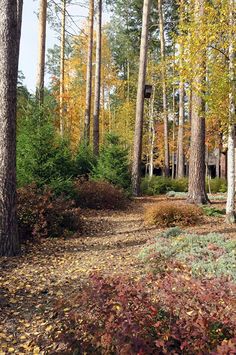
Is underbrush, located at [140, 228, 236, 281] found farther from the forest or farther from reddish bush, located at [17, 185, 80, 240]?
reddish bush, located at [17, 185, 80, 240]

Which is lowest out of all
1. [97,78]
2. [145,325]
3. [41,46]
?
[145,325]

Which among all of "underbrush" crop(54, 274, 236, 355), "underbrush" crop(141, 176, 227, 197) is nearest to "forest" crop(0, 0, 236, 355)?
"underbrush" crop(54, 274, 236, 355)

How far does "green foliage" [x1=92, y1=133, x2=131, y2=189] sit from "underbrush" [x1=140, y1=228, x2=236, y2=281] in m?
6.76

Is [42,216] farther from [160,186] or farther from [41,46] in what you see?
[160,186]

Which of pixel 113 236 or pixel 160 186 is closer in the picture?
pixel 113 236

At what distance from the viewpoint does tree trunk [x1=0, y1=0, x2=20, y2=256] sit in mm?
5273

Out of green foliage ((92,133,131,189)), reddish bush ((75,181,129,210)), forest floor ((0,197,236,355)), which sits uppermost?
green foliage ((92,133,131,189))

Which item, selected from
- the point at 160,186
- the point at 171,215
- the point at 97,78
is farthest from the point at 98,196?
the point at 97,78

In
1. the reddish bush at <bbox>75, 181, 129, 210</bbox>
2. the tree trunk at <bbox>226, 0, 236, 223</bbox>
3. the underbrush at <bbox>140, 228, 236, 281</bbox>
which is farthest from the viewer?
the reddish bush at <bbox>75, 181, 129, 210</bbox>

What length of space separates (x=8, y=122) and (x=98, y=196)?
5.26m

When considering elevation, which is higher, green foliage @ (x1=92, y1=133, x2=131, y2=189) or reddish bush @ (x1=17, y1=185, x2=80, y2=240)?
green foliage @ (x1=92, y1=133, x2=131, y2=189)

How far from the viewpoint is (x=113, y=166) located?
12.8 m

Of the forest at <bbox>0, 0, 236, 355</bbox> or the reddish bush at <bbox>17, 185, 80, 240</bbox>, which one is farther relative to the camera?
the reddish bush at <bbox>17, 185, 80, 240</bbox>

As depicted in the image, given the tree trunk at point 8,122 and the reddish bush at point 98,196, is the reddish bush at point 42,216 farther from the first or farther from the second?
the reddish bush at point 98,196
